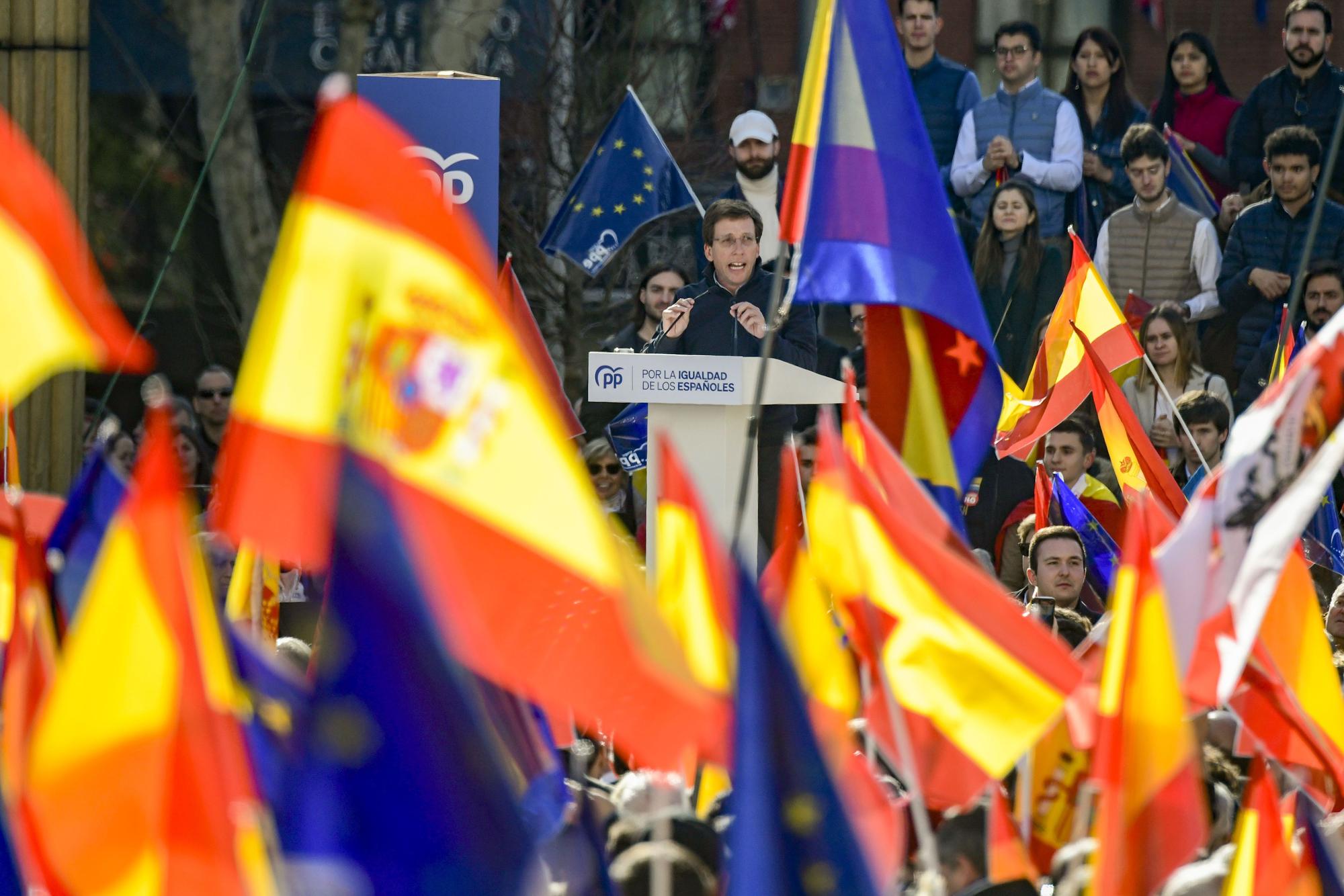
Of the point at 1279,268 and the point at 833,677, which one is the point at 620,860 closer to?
the point at 833,677

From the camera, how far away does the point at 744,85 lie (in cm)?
1408

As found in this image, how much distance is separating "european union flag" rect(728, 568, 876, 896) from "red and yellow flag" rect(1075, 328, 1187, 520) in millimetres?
3288

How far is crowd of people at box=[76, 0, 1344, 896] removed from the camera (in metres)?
7.34

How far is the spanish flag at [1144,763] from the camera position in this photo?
3932mm

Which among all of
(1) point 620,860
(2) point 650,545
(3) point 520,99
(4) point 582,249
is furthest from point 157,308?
(1) point 620,860

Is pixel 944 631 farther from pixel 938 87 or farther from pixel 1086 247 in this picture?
pixel 938 87

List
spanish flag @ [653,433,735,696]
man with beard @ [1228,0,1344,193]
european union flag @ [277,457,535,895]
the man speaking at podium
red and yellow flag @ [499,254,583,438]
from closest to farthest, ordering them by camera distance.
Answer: european union flag @ [277,457,535,895] < spanish flag @ [653,433,735,696] < the man speaking at podium < red and yellow flag @ [499,254,583,438] < man with beard @ [1228,0,1344,193]

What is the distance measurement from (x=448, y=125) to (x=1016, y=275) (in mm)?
3060

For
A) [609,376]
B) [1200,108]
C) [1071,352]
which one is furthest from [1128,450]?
[1200,108]

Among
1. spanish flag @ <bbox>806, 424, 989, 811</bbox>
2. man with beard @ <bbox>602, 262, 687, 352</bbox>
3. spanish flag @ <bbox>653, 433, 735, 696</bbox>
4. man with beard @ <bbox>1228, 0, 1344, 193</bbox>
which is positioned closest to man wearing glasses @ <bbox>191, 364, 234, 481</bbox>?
man with beard @ <bbox>602, 262, 687, 352</bbox>

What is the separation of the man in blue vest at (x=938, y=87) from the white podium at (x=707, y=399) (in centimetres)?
394

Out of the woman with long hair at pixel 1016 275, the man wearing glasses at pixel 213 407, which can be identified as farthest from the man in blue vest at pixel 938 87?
the man wearing glasses at pixel 213 407

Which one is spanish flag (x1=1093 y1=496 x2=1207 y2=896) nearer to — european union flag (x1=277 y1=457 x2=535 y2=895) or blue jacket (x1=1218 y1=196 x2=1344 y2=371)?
european union flag (x1=277 y1=457 x2=535 y2=895)

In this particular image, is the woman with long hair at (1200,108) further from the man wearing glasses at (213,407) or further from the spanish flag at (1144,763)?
the spanish flag at (1144,763)
